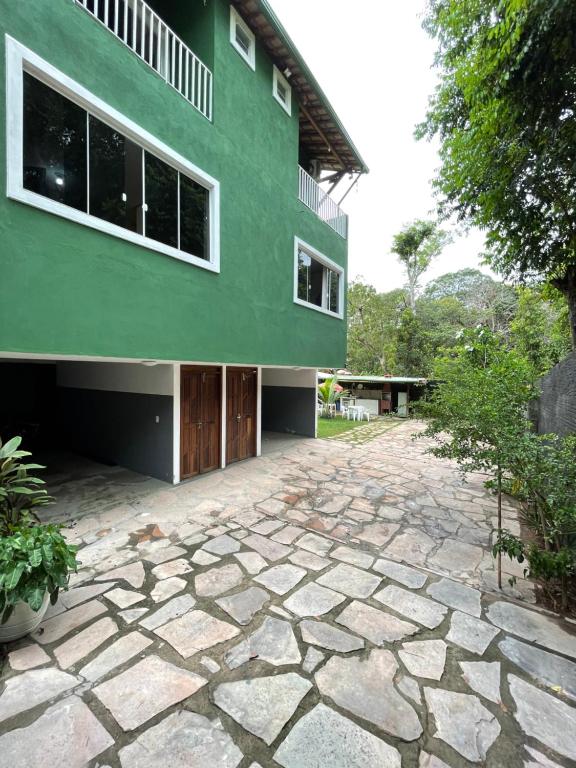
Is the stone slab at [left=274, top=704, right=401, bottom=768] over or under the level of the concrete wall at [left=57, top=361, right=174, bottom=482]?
under

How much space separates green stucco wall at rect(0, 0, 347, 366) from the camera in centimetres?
348

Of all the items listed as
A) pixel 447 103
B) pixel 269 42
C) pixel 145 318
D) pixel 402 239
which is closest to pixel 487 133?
pixel 447 103

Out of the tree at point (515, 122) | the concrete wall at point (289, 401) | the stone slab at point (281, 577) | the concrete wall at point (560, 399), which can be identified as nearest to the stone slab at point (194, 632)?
the stone slab at point (281, 577)

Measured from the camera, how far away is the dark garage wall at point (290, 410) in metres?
12.3

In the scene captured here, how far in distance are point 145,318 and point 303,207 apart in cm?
594

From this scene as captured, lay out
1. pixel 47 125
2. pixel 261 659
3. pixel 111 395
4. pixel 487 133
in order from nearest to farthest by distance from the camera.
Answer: pixel 261 659, pixel 47 125, pixel 487 133, pixel 111 395

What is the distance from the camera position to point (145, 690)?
2.36 meters

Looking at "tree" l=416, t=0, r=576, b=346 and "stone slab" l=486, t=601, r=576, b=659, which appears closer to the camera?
"stone slab" l=486, t=601, r=576, b=659

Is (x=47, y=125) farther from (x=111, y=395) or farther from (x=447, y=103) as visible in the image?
(x=447, y=103)

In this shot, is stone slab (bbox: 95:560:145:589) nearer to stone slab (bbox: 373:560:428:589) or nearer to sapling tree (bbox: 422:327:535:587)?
stone slab (bbox: 373:560:428:589)

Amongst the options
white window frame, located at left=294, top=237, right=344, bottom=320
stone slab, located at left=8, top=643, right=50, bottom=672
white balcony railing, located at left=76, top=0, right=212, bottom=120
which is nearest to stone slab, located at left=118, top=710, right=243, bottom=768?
stone slab, located at left=8, top=643, right=50, bottom=672

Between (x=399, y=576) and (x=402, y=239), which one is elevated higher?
(x=402, y=239)

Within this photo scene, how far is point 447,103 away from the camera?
24.3 ft

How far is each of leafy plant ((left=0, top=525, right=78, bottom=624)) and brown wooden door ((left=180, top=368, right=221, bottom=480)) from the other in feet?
14.1
